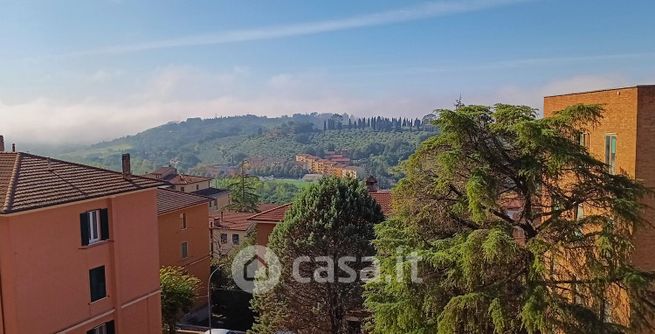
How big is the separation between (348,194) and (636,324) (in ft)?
36.9

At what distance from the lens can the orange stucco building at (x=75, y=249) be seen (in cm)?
1449

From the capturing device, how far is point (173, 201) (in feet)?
102

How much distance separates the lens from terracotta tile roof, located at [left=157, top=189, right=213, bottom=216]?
29.5m

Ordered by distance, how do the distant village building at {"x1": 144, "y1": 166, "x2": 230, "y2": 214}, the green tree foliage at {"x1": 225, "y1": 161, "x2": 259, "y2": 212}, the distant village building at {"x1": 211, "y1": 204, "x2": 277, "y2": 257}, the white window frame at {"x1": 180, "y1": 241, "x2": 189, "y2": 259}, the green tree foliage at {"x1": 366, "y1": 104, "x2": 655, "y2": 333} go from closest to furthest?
the green tree foliage at {"x1": 366, "y1": 104, "x2": 655, "y2": 333} < the white window frame at {"x1": 180, "y1": 241, "x2": 189, "y2": 259} < the distant village building at {"x1": 211, "y1": 204, "x2": 277, "y2": 257} < the green tree foliage at {"x1": 225, "y1": 161, "x2": 259, "y2": 212} < the distant village building at {"x1": 144, "y1": 166, "x2": 230, "y2": 214}

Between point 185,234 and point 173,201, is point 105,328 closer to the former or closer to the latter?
point 185,234

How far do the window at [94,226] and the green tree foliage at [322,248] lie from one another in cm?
669

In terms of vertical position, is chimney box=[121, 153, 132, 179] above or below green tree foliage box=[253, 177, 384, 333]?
above

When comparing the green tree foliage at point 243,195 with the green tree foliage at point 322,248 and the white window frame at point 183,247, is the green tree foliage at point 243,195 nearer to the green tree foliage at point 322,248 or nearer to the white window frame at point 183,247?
the white window frame at point 183,247

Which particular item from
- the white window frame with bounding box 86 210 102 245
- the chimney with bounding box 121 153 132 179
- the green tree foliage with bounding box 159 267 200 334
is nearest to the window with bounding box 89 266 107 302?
the white window frame with bounding box 86 210 102 245

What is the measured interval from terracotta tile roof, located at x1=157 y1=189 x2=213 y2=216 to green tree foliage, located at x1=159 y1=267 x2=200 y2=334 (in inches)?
243

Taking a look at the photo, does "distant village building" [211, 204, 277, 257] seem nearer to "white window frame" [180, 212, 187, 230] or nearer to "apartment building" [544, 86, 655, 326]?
"white window frame" [180, 212, 187, 230]

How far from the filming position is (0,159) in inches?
709

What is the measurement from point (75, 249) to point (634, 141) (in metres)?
17.5

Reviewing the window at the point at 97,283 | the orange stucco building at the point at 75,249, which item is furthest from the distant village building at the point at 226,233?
the window at the point at 97,283
